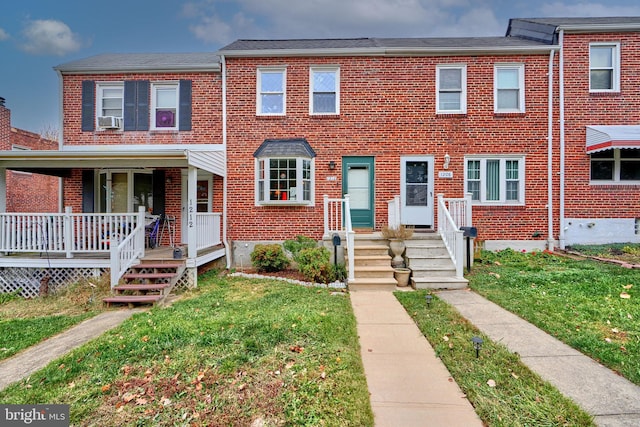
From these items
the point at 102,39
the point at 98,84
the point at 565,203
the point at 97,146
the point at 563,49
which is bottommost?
the point at 565,203

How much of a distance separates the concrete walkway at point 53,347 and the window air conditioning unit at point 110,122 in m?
6.53

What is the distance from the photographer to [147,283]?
21.5 feet

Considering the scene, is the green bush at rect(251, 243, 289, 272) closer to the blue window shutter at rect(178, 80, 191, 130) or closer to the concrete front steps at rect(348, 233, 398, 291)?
the concrete front steps at rect(348, 233, 398, 291)

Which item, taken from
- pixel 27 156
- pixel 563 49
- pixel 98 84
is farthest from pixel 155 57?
pixel 563 49

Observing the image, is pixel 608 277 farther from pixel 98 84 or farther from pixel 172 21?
pixel 172 21

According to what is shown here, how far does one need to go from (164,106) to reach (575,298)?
1146 centimetres

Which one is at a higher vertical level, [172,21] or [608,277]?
[172,21]

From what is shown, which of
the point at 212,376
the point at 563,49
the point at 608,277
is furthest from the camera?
the point at 563,49

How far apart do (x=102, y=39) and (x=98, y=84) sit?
9.63m

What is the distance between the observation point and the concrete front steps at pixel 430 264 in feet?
21.2

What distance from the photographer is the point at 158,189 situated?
955 centimetres

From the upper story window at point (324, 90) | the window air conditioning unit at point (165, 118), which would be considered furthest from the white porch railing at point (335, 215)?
the window air conditioning unit at point (165, 118)

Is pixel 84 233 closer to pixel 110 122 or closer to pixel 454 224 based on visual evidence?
pixel 110 122

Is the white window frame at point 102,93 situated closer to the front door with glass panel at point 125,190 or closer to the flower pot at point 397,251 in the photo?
the front door with glass panel at point 125,190
